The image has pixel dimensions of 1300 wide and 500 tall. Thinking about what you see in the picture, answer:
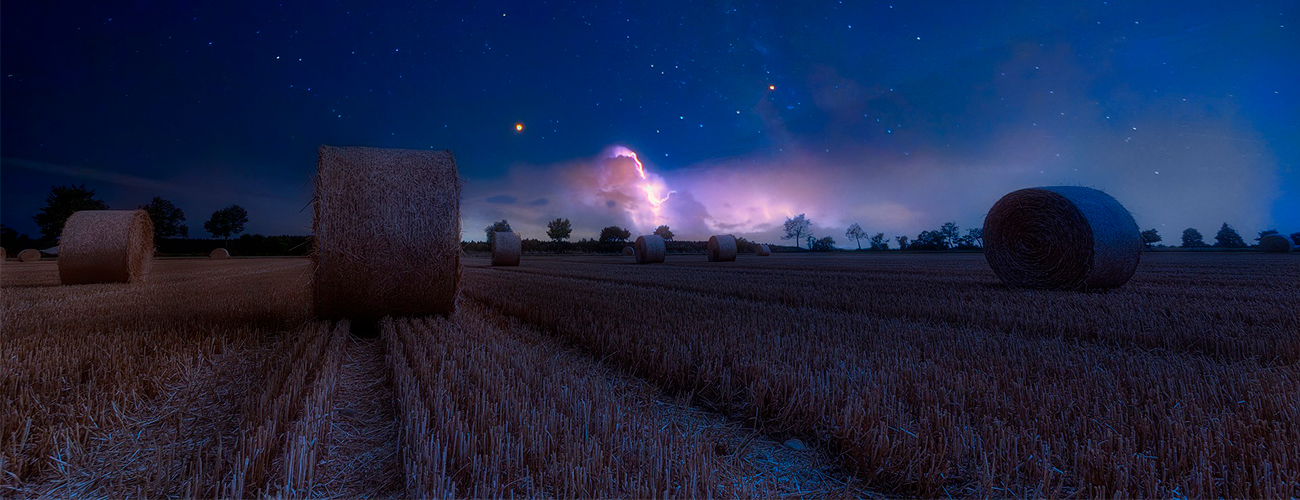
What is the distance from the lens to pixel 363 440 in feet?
6.59

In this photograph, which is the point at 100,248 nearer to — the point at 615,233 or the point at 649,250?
the point at 649,250

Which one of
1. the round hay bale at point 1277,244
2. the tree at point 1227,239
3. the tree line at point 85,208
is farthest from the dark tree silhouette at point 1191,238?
the tree line at point 85,208

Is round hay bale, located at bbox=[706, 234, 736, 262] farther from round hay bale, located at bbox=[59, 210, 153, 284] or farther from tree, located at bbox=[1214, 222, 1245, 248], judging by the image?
tree, located at bbox=[1214, 222, 1245, 248]

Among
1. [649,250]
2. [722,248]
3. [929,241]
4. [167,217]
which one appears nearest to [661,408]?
[649,250]

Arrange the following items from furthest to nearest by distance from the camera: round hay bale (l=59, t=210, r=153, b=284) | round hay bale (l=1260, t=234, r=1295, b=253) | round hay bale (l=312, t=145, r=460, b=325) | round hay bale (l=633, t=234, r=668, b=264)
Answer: round hay bale (l=1260, t=234, r=1295, b=253)
round hay bale (l=633, t=234, r=668, b=264)
round hay bale (l=59, t=210, r=153, b=284)
round hay bale (l=312, t=145, r=460, b=325)

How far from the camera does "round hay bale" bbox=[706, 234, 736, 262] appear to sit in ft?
72.1

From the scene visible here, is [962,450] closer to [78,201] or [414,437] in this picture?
[414,437]

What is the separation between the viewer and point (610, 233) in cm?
6519

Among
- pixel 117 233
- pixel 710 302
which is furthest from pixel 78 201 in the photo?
pixel 710 302

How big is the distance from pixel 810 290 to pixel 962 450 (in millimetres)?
5700

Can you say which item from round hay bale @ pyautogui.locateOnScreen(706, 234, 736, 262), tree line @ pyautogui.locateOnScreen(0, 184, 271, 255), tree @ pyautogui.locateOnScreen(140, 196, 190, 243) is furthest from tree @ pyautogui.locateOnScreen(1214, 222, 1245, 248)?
tree @ pyautogui.locateOnScreen(140, 196, 190, 243)

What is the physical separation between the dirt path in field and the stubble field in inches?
0.4

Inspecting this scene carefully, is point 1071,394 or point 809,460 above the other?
point 1071,394

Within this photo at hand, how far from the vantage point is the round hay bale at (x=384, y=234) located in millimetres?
4566
